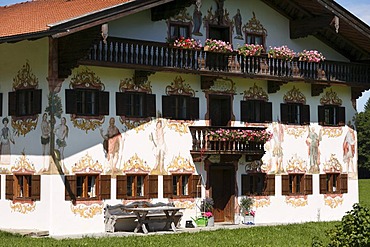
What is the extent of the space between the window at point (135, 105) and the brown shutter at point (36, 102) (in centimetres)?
241

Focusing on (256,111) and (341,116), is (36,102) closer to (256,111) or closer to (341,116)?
(256,111)

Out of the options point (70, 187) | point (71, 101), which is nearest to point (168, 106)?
point (71, 101)

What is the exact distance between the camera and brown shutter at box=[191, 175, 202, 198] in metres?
28.8

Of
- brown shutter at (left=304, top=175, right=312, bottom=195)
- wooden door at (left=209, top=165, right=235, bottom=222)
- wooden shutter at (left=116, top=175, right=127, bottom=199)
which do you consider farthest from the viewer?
brown shutter at (left=304, top=175, right=312, bottom=195)

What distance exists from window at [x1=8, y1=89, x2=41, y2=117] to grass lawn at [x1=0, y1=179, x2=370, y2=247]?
148 inches

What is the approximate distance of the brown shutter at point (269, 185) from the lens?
30.6 meters

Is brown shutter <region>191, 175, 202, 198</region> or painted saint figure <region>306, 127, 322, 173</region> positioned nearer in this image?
brown shutter <region>191, 175, 202, 198</region>

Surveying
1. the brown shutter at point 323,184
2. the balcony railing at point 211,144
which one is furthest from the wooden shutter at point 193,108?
the brown shutter at point 323,184

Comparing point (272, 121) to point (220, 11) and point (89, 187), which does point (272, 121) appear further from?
point (89, 187)

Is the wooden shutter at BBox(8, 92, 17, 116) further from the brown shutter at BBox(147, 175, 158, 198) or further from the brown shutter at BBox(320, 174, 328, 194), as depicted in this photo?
the brown shutter at BBox(320, 174, 328, 194)

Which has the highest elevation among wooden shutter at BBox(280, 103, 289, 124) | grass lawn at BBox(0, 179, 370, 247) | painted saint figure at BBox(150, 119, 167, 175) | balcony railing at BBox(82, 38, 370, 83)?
balcony railing at BBox(82, 38, 370, 83)

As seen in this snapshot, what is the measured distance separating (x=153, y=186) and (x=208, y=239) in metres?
4.46

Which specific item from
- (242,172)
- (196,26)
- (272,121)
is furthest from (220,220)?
(196,26)

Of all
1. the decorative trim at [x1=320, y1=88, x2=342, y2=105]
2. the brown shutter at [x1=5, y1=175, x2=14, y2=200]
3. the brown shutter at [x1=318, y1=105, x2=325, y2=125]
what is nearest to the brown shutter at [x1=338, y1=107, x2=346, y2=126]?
the decorative trim at [x1=320, y1=88, x2=342, y2=105]
